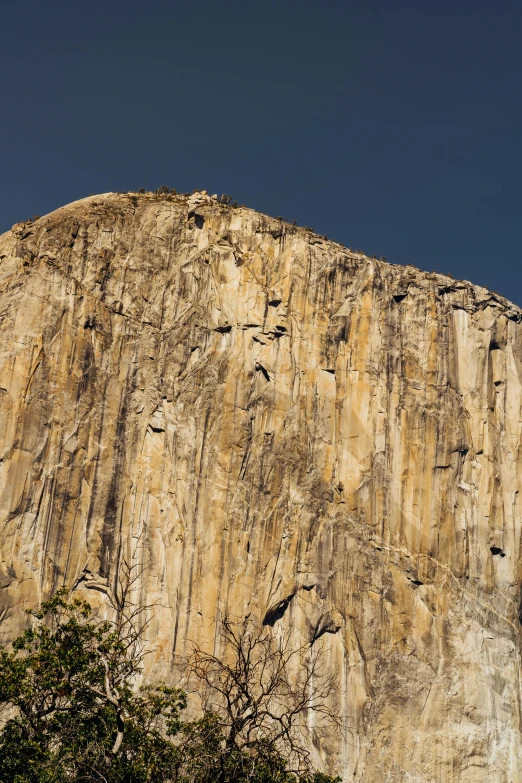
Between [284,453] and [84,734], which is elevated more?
[284,453]

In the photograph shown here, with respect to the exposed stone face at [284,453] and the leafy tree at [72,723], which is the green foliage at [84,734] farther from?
the exposed stone face at [284,453]

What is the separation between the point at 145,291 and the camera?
48719mm

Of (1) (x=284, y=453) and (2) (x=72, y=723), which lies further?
(1) (x=284, y=453)

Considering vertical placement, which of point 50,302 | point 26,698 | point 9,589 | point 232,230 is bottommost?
point 26,698

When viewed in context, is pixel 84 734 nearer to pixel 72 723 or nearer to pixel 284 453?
pixel 72 723

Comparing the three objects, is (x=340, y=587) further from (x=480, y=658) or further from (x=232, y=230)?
(x=232, y=230)

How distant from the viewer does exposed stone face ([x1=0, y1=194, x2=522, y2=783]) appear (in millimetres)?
43594

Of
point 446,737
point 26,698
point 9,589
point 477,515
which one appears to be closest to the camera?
point 26,698

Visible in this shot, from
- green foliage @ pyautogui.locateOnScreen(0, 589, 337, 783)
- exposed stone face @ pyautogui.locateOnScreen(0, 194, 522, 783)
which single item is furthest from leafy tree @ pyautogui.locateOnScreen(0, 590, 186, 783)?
exposed stone face @ pyautogui.locateOnScreen(0, 194, 522, 783)

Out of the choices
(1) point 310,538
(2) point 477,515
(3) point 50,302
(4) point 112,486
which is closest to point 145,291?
(3) point 50,302

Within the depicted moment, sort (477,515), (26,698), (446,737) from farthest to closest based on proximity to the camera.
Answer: (477,515)
(446,737)
(26,698)

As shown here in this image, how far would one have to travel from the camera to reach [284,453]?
46.5 m

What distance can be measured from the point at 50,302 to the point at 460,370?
2010cm

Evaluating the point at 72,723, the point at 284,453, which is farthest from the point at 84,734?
the point at 284,453
